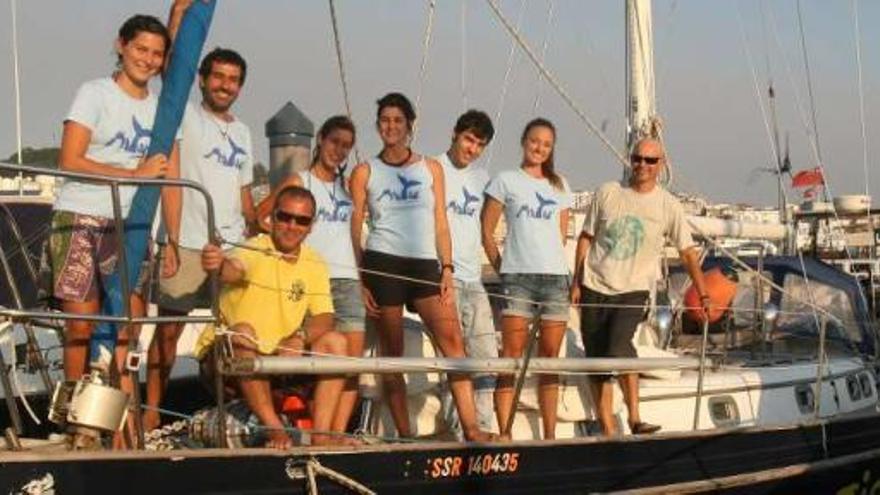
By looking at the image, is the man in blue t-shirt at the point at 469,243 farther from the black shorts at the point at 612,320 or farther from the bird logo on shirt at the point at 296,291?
the bird logo on shirt at the point at 296,291

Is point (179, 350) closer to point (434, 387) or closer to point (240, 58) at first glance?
point (434, 387)

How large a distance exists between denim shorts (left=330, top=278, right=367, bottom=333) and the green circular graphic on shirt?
68.8 inches

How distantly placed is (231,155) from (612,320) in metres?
2.50

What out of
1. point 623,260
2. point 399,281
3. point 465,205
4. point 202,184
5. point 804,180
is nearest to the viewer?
point 202,184

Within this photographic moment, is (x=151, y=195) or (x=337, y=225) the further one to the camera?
(x=337, y=225)

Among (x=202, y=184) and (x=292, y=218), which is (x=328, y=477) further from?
(x=202, y=184)

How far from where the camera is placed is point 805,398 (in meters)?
9.17

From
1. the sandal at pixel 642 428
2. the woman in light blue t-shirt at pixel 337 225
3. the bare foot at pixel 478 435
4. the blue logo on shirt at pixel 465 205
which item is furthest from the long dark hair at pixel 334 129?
the sandal at pixel 642 428

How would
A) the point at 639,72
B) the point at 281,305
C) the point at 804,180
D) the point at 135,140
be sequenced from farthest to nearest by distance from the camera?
1. the point at 804,180
2. the point at 639,72
3. the point at 281,305
4. the point at 135,140

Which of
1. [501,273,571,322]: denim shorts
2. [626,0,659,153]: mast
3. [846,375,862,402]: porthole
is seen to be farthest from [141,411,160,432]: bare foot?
[626,0,659,153]: mast

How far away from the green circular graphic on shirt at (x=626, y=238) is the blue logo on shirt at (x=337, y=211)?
171 cm

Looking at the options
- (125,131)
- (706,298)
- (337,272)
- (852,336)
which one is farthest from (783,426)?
(125,131)

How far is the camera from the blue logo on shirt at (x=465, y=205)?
7590mm

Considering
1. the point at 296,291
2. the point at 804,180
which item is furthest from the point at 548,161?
the point at 804,180
